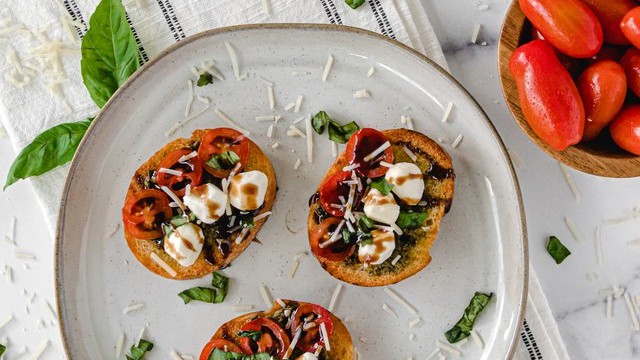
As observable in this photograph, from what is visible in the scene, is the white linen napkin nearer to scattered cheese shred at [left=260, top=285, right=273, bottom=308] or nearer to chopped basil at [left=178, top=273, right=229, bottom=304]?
chopped basil at [left=178, top=273, right=229, bottom=304]

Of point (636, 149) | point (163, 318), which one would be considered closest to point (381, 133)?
point (636, 149)

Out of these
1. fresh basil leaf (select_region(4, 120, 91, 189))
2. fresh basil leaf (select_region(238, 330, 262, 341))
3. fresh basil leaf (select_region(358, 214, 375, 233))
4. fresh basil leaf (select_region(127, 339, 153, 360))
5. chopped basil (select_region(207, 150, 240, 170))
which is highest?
fresh basil leaf (select_region(4, 120, 91, 189))

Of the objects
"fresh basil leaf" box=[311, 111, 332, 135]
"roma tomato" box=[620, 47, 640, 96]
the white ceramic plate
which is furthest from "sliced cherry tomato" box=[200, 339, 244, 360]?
"roma tomato" box=[620, 47, 640, 96]

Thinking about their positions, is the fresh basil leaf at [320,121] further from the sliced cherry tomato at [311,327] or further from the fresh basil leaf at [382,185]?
the sliced cherry tomato at [311,327]

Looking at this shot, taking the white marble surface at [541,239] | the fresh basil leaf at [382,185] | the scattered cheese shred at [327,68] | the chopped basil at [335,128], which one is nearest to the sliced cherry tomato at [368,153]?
the fresh basil leaf at [382,185]

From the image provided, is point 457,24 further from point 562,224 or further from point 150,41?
point 150,41

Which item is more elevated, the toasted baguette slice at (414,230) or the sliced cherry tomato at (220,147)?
the sliced cherry tomato at (220,147)
